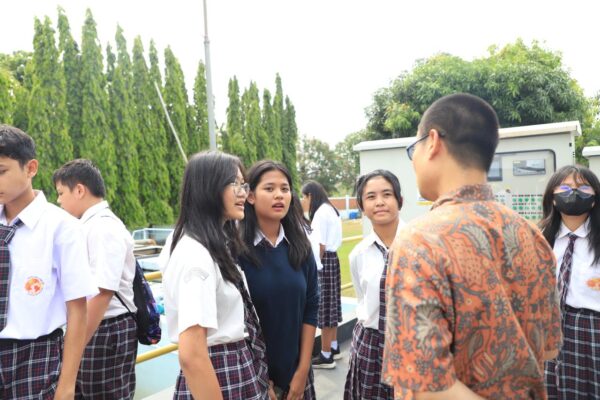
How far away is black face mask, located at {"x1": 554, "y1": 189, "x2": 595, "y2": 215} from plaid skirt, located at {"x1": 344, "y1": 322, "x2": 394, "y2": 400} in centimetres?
145

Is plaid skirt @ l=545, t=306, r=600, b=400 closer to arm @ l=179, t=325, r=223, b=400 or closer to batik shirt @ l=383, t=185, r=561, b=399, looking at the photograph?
batik shirt @ l=383, t=185, r=561, b=399

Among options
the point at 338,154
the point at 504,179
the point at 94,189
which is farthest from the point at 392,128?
the point at 338,154

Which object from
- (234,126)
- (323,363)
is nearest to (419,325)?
(323,363)

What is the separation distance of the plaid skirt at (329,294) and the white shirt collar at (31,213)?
3.07 m

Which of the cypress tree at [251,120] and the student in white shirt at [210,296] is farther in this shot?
the cypress tree at [251,120]

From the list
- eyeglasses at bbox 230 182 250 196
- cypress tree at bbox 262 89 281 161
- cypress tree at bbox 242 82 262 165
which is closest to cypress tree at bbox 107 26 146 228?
cypress tree at bbox 242 82 262 165

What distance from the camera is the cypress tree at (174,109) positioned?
1827 cm

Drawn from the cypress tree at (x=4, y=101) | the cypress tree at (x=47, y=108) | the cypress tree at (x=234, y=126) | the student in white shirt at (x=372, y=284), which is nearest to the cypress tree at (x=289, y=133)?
the cypress tree at (x=234, y=126)

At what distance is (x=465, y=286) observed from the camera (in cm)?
113

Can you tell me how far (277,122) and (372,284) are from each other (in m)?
21.8

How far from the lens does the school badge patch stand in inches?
72.7

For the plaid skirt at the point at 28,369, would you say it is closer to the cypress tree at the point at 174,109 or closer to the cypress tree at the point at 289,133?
the cypress tree at the point at 174,109

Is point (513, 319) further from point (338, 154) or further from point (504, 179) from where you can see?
point (338, 154)

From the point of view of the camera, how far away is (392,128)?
48.0ft
